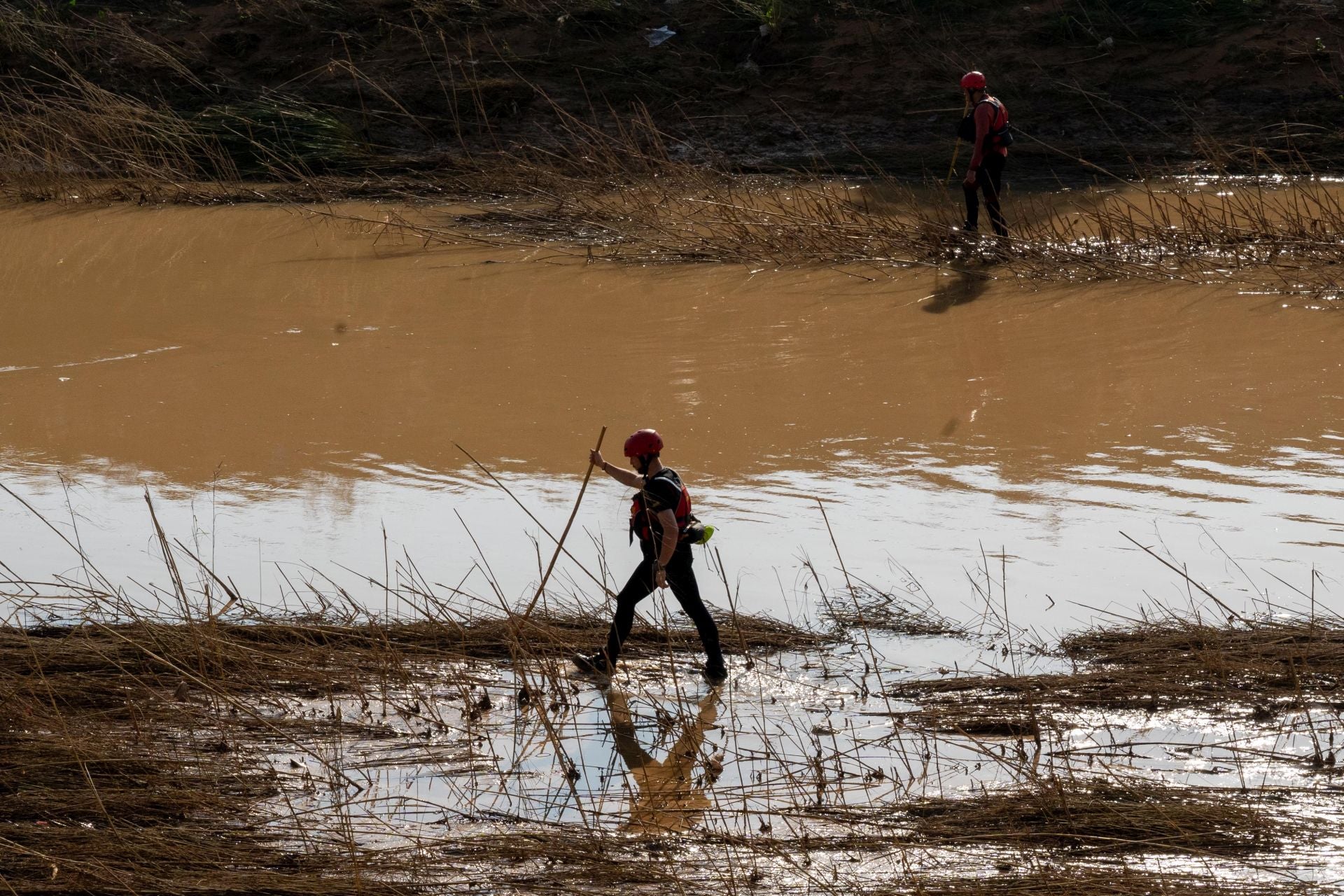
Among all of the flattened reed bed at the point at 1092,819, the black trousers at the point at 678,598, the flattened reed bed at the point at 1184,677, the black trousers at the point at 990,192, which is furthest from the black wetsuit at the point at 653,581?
the black trousers at the point at 990,192

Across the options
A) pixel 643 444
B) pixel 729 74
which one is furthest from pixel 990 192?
pixel 643 444

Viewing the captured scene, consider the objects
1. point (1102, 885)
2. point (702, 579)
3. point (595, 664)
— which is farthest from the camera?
point (702, 579)

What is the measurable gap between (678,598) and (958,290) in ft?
24.5

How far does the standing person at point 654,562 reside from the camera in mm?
6086

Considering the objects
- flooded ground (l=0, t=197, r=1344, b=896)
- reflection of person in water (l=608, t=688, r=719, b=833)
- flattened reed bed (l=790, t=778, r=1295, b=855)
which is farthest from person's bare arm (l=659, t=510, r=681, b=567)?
flattened reed bed (l=790, t=778, r=1295, b=855)

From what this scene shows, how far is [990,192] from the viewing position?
43.2 ft

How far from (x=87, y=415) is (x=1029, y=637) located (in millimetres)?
6836

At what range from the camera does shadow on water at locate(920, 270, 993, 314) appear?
1256 cm

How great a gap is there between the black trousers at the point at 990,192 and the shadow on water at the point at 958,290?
526 millimetres

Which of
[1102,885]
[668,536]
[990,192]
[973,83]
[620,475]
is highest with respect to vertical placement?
[973,83]

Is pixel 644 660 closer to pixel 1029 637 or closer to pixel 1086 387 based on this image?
pixel 1029 637

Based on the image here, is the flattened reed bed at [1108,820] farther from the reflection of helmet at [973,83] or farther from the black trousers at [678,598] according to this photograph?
the reflection of helmet at [973,83]

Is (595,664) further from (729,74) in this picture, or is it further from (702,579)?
(729,74)

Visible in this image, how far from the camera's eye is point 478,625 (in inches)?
259
